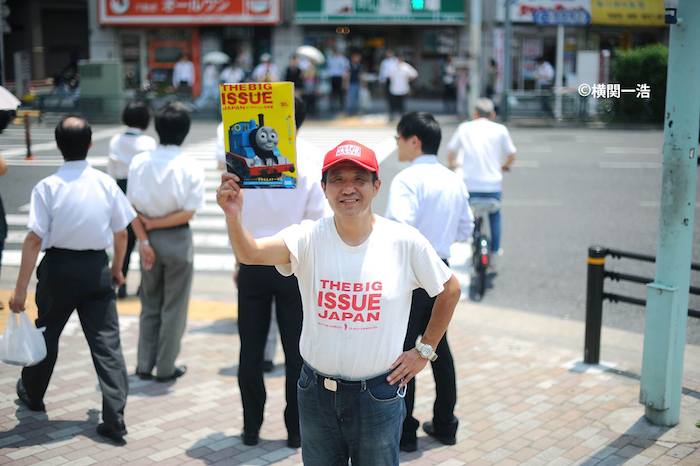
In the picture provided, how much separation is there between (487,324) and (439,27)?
26.1 meters

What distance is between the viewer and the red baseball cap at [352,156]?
3377mm

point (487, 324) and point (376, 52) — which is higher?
point (376, 52)

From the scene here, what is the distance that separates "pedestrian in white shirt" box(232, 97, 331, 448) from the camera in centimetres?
488

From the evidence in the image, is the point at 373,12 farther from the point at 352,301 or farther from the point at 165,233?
the point at 352,301

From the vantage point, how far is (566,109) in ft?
63.4

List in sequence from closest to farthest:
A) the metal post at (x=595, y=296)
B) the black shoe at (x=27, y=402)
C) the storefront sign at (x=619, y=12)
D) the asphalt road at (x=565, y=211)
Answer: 1. the black shoe at (x=27, y=402)
2. the metal post at (x=595, y=296)
3. the asphalt road at (x=565, y=211)
4. the storefront sign at (x=619, y=12)

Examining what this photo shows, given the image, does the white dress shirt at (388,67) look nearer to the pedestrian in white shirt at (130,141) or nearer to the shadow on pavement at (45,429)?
the pedestrian in white shirt at (130,141)

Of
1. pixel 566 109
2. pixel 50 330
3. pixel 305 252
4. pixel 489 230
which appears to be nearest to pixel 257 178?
pixel 305 252

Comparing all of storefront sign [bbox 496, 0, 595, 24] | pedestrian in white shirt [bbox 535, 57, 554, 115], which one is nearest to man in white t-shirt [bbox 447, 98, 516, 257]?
storefront sign [bbox 496, 0, 595, 24]

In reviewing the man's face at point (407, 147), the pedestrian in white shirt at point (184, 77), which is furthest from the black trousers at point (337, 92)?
the man's face at point (407, 147)

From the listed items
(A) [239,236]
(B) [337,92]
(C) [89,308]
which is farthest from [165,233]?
(B) [337,92]

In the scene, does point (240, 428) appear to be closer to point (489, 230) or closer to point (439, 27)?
point (489, 230)

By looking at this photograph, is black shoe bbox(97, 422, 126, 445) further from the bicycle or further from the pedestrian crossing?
the bicycle

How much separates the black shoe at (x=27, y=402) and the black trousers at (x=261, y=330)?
1394 millimetres
